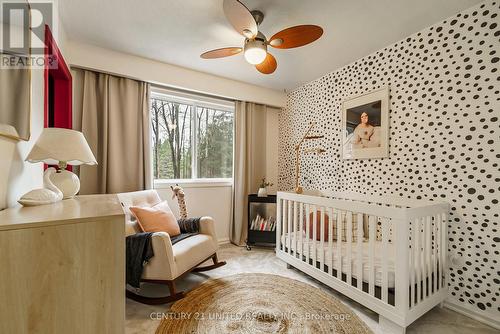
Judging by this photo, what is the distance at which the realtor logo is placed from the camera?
3.09 feet

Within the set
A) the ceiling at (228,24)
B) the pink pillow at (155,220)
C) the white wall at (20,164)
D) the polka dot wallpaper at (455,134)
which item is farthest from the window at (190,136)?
the polka dot wallpaper at (455,134)

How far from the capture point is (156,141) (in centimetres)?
288

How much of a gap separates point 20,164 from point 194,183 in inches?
77.2

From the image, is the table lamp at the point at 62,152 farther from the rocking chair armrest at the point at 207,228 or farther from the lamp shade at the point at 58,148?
the rocking chair armrest at the point at 207,228

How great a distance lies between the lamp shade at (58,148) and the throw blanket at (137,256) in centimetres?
76

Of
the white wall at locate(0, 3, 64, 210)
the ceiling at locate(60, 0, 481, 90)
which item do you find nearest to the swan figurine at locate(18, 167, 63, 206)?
the white wall at locate(0, 3, 64, 210)

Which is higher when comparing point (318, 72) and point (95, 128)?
point (318, 72)

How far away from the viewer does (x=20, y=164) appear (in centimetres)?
119

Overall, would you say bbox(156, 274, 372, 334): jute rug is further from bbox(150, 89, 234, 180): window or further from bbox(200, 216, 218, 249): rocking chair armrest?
bbox(150, 89, 234, 180): window

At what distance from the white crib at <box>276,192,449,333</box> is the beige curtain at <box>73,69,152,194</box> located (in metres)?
1.91

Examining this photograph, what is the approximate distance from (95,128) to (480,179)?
3.48m

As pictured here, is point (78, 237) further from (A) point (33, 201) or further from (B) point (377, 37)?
(B) point (377, 37)

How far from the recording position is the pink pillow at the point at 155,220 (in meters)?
2.04

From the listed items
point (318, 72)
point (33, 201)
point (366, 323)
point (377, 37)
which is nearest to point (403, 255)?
point (366, 323)
